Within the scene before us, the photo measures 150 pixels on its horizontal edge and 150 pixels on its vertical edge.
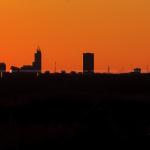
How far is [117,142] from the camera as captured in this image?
36.3 meters

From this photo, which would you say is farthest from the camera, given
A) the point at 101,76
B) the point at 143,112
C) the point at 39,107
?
the point at 101,76

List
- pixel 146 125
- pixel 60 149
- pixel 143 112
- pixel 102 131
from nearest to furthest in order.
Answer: pixel 60 149, pixel 102 131, pixel 146 125, pixel 143 112

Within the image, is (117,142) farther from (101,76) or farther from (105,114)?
(101,76)

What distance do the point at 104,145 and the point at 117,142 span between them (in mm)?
592

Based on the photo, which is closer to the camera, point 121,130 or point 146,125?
point 121,130

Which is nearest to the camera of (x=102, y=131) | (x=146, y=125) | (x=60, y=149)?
(x=60, y=149)

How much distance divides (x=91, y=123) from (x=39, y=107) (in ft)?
87.8

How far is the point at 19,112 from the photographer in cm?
6175

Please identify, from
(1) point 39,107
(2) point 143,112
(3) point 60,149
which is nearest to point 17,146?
(3) point 60,149

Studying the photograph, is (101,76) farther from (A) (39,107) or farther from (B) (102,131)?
(B) (102,131)

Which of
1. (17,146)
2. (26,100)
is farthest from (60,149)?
(26,100)

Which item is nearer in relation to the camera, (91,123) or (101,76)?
(91,123)

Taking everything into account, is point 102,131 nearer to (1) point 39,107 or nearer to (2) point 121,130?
(2) point 121,130

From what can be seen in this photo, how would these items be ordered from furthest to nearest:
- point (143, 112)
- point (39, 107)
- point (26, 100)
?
point (26, 100) < point (39, 107) < point (143, 112)
